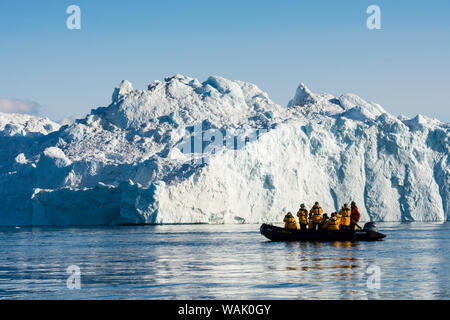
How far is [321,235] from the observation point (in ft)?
103

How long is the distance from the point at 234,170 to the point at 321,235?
864 inches

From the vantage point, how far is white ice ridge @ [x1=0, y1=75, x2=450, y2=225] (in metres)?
52.2

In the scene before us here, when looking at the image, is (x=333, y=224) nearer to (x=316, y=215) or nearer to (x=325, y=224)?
(x=325, y=224)

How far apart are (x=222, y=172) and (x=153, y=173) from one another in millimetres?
6328

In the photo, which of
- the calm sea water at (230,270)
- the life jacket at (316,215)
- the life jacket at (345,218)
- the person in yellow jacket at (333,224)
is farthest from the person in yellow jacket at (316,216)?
the calm sea water at (230,270)

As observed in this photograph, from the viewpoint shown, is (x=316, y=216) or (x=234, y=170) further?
(x=234, y=170)

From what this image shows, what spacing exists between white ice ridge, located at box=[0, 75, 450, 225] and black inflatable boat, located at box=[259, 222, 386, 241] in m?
17.9

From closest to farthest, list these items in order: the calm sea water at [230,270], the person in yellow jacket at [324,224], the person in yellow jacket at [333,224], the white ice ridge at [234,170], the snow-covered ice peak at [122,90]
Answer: the calm sea water at [230,270] → the person in yellow jacket at [333,224] → the person in yellow jacket at [324,224] → the white ice ridge at [234,170] → the snow-covered ice peak at [122,90]

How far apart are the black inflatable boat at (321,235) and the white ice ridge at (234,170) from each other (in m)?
17.9

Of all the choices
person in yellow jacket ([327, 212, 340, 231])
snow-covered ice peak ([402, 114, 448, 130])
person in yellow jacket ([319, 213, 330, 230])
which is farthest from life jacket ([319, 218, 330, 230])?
snow-covered ice peak ([402, 114, 448, 130])

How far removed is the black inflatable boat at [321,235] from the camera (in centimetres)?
3138

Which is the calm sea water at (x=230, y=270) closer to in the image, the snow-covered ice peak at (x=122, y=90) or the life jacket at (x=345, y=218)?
the life jacket at (x=345, y=218)

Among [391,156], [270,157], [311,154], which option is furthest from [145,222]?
[391,156]

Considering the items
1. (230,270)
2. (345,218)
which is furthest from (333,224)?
(230,270)
